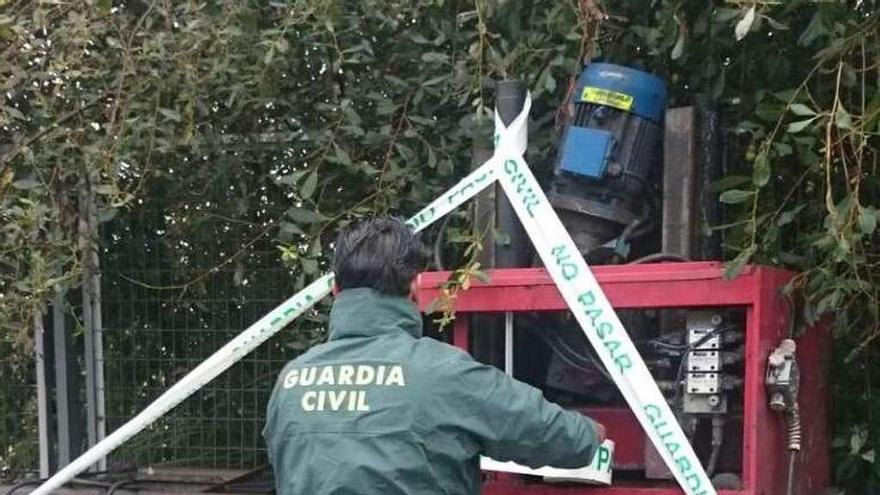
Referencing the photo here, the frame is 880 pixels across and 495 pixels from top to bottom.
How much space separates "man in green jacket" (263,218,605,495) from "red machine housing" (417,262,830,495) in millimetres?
329

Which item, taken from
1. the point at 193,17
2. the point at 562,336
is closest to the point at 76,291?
the point at 193,17

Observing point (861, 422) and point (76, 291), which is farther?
point (76, 291)

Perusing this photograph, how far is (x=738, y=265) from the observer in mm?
2346

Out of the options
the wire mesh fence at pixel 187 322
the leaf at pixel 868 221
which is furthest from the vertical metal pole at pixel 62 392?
the leaf at pixel 868 221

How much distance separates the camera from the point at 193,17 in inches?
132

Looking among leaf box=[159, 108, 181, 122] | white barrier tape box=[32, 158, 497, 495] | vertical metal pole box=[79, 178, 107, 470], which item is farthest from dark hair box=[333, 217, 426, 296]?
vertical metal pole box=[79, 178, 107, 470]

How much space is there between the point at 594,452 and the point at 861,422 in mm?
1278

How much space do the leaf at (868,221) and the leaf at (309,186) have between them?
59.1 inches

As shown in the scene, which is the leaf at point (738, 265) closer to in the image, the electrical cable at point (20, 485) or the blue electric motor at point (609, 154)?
the blue electric motor at point (609, 154)

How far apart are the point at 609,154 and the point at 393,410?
0.93m

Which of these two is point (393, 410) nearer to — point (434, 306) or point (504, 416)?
point (504, 416)

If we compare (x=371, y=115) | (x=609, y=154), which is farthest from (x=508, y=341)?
(x=371, y=115)

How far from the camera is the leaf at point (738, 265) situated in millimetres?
2346

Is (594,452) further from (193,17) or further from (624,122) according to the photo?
(193,17)
